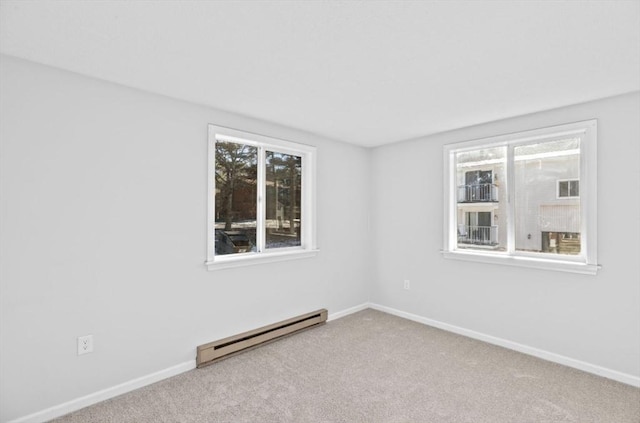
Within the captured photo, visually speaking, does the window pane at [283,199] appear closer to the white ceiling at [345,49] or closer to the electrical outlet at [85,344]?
the white ceiling at [345,49]

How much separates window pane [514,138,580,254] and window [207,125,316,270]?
2276mm

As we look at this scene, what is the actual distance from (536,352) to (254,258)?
116 inches

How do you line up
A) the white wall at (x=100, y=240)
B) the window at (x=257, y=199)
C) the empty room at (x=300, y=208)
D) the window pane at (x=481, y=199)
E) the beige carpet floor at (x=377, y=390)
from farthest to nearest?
1. the window pane at (x=481, y=199)
2. the window at (x=257, y=199)
3. the beige carpet floor at (x=377, y=390)
4. the white wall at (x=100, y=240)
5. the empty room at (x=300, y=208)

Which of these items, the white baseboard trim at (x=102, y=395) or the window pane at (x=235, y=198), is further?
the window pane at (x=235, y=198)

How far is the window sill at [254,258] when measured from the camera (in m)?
2.95

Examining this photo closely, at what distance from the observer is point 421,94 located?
2.58 meters

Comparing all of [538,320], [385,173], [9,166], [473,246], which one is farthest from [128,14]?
[538,320]

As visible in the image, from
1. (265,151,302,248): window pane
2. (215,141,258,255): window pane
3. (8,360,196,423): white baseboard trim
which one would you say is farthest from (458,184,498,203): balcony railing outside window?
(8,360,196,423): white baseboard trim

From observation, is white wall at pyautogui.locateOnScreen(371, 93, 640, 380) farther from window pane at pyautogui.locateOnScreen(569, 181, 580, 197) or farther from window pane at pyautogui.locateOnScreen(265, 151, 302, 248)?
window pane at pyautogui.locateOnScreen(265, 151, 302, 248)

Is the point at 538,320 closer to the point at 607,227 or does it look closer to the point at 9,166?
the point at 607,227

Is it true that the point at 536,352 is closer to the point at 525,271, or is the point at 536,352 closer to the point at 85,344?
the point at 525,271

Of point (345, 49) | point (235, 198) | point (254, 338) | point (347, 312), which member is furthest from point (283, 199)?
point (345, 49)

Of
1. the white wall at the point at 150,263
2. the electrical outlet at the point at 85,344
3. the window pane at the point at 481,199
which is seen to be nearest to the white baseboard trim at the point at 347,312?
the white wall at the point at 150,263

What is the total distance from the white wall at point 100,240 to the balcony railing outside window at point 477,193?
2.50m
